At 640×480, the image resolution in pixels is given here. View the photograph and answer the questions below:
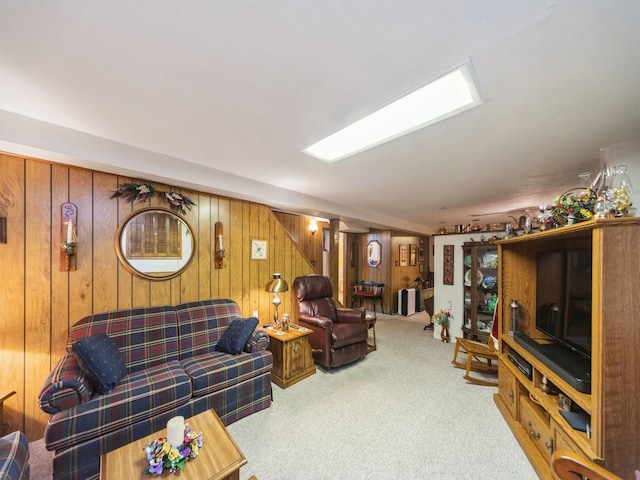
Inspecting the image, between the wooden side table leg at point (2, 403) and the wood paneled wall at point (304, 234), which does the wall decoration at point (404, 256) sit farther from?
the wooden side table leg at point (2, 403)

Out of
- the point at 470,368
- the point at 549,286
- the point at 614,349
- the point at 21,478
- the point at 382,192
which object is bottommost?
the point at 470,368

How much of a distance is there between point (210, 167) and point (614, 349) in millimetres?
3273

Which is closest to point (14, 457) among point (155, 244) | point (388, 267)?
point (155, 244)

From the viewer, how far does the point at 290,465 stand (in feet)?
5.83

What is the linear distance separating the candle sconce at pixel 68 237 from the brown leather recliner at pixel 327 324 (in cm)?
254

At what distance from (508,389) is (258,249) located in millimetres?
3145

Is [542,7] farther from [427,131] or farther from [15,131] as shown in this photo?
[15,131]

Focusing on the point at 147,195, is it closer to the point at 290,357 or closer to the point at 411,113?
the point at 290,357

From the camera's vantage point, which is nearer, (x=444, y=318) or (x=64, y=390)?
(x=64, y=390)

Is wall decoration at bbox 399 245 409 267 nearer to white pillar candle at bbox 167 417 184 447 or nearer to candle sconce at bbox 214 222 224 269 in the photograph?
candle sconce at bbox 214 222 224 269

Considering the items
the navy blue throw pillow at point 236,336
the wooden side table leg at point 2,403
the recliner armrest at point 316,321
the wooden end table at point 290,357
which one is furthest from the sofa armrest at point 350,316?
the wooden side table leg at point 2,403

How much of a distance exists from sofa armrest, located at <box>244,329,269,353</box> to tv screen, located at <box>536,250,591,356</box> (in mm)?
2553

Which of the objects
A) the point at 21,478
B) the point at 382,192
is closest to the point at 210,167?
the point at 382,192

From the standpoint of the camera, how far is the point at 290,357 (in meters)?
2.92
